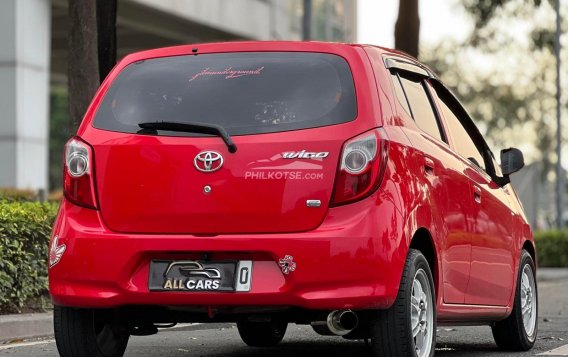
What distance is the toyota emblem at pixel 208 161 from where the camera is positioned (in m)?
Answer: 6.50

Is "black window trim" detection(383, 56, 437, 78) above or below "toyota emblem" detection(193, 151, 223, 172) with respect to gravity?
above

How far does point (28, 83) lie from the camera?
86.2ft

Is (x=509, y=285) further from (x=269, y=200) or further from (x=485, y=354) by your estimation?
(x=269, y=200)

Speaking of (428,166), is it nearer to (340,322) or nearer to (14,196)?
(340,322)

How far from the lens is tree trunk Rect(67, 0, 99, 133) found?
1361 centimetres

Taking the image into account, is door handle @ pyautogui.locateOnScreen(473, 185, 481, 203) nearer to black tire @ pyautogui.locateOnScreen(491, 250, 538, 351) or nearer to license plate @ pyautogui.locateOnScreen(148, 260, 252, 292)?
black tire @ pyautogui.locateOnScreen(491, 250, 538, 351)

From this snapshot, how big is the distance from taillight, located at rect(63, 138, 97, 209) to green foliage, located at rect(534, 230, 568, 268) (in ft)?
83.9

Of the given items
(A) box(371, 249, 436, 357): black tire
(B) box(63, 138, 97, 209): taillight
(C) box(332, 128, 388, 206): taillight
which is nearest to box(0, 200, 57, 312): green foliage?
(B) box(63, 138, 97, 209): taillight

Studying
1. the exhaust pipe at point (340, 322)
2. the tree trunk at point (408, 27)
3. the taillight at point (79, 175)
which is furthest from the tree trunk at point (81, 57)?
the tree trunk at point (408, 27)

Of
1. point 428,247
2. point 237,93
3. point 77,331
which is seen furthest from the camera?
point 428,247

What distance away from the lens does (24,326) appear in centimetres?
990

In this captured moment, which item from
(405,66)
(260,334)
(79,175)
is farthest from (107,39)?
(79,175)

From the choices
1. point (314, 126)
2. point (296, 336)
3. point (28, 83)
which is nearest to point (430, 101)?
point (314, 126)

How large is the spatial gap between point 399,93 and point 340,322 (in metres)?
1.26
